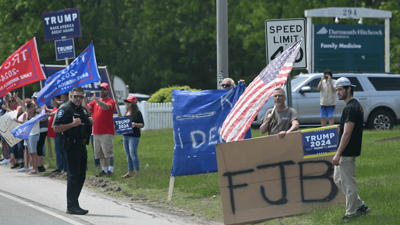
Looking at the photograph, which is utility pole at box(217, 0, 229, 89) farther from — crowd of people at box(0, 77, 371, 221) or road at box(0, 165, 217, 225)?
road at box(0, 165, 217, 225)

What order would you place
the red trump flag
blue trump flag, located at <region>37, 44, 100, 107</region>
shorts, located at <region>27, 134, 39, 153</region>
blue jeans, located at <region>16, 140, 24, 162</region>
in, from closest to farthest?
blue trump flag, located at <region>37, 44, 100, 107</region> → shorts, located at <region>27, 134, 39, 153</region> → the red trump flag → blue jeans, located at <region>16, 140, 24, 162</region>

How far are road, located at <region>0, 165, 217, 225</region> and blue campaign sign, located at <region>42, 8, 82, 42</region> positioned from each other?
7.67m

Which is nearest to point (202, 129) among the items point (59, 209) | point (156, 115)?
point (59, 209)

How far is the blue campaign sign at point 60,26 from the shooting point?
17391 mm

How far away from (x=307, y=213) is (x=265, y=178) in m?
0.72

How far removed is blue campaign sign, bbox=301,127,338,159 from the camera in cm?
696

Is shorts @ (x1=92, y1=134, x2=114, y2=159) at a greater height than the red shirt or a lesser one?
lesser

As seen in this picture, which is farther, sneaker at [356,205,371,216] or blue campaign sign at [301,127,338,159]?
blue campaign sign at [301,127,338,159]

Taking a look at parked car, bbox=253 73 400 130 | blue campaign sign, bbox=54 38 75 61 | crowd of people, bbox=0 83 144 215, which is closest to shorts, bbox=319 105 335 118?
parked car, bbox=253 73 400 130

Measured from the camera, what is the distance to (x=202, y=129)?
29.5 feet

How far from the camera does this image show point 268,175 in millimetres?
7031

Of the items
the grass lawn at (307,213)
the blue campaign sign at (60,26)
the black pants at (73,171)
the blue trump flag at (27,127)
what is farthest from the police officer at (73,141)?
the blue campaign sign at (60,26)

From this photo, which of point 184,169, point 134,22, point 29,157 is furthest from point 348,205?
point 134,22

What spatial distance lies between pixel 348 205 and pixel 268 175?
1.15 metres
